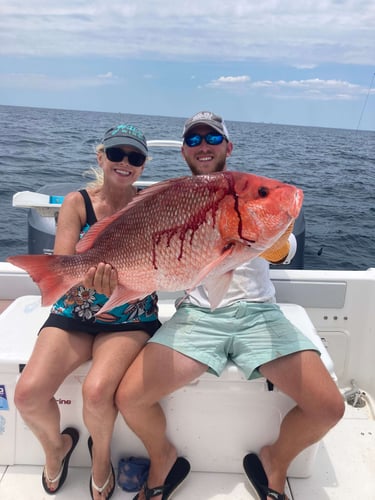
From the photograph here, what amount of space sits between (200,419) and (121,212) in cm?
120

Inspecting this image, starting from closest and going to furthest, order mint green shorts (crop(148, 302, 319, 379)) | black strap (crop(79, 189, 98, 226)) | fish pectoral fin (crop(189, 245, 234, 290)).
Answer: fish pectoral fin (crop(189, 245, 234, 290)), mint green shorts (crop(148, 302, 319, 379)), black strap (crop(79, 189, 98, 226))

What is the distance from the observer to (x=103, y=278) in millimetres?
1861

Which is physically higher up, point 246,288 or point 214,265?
point 214,265

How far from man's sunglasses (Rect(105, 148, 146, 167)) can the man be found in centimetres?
34

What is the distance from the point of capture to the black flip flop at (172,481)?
216 cm

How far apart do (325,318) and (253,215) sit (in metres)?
1.82

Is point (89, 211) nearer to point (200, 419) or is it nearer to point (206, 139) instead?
point (206, 139)

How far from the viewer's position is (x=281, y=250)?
2.33 meters

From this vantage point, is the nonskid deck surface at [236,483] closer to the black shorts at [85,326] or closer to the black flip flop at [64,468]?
the black flip flop at [64,468]

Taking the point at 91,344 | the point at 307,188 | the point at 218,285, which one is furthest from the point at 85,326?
the point at 307,188

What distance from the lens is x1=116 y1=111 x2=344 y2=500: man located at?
2037mm

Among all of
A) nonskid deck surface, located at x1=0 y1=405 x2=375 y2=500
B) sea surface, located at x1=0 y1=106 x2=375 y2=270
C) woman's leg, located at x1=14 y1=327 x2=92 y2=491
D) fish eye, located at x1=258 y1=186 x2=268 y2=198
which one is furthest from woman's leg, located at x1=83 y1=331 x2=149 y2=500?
sea surface, located at x1=0 y1=106 x2=375 y2=270

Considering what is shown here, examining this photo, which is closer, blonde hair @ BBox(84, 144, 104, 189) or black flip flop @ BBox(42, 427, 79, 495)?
black flip flop @ BBox(42, 427, 79, 495)

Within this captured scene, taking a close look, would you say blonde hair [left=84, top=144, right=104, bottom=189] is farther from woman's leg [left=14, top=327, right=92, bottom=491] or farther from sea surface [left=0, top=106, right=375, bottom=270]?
woman's leg [left=14, top=327, right=92, bottom=491]
